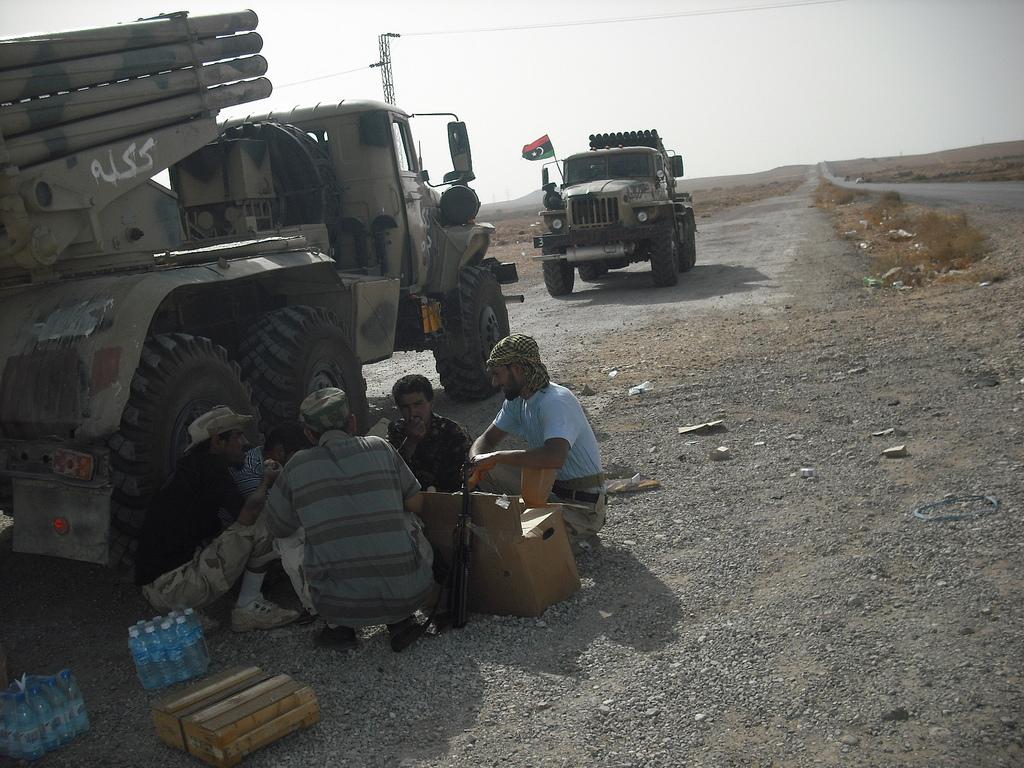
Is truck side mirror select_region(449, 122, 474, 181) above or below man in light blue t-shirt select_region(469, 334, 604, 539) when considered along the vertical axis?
above

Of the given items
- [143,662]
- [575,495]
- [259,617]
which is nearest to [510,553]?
[575,495]

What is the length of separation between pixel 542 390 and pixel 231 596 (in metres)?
1.84

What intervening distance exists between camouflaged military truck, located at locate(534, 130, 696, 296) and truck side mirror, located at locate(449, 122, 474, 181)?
342 inches

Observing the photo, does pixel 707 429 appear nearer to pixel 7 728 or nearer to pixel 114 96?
pixel 114 96

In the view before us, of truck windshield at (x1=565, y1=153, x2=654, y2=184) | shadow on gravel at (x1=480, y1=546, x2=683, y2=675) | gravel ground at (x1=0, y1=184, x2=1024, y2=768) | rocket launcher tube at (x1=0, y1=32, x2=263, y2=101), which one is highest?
rocket launcher tube at (x1=0, y1=32, x2=263, y2=101)

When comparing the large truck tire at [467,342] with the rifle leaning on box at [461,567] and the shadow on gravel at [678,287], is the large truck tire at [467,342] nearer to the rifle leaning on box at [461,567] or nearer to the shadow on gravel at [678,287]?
the rifle leaning on box at [461,567]

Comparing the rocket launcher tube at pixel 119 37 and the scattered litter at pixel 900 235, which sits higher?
the rocket launcher tube at pixel 119 37

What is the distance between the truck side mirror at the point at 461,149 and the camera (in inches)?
354

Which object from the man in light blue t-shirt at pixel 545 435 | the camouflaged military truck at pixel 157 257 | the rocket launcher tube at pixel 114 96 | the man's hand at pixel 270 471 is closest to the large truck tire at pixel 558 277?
the camouflaged military truck at pixel 157 257

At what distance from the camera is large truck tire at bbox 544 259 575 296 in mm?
18297

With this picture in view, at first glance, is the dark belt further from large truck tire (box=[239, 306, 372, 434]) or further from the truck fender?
the truck fender

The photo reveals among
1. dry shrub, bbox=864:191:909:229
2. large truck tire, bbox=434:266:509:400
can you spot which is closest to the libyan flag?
dry shrub, bbox=864:191:909:229

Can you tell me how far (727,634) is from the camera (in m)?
4.13

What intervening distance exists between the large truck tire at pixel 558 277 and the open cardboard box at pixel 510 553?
543 inches
